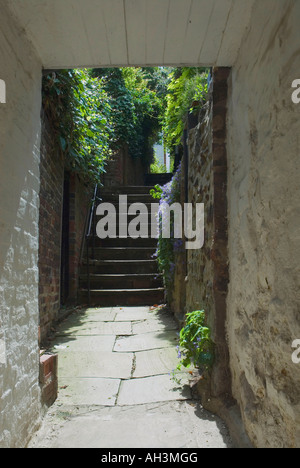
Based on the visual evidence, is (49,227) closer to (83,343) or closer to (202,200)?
(83,343)

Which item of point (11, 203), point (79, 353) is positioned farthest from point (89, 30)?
point (79, 353)

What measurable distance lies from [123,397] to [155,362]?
0.67 meters

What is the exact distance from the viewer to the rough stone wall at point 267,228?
1.26 meters

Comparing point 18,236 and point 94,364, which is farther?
point 94,364

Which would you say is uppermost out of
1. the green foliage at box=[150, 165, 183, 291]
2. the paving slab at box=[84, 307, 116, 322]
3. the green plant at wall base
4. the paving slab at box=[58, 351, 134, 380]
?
the green foliage at box=[150, 165, 183, 291]

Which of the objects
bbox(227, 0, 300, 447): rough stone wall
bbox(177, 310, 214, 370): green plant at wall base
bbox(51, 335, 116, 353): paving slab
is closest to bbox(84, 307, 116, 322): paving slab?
bbox(51, 335, 116, 353): paving slab

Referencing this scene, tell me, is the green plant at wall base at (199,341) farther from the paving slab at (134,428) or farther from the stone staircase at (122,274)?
the stone staircase at (122,274)

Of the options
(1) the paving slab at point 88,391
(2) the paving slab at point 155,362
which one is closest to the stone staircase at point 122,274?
(2) the paving slab at point 155,362

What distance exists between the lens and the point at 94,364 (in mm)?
3117

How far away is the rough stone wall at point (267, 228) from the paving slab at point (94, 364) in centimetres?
121

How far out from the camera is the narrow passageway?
1.94 meters

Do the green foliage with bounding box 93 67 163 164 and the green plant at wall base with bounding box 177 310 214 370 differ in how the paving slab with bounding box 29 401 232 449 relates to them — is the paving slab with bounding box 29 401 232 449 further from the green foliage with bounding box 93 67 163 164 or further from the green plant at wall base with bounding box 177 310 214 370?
the green foliage with bounding box 93 67 163 164

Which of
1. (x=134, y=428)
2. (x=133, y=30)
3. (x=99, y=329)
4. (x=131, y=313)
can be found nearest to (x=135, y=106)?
(x=131, y=313)

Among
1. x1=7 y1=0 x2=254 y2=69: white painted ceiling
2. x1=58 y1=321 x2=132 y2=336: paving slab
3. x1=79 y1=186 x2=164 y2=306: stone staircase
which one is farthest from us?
x1=79 y1=186 x2=164 y2=306: stone staircase
